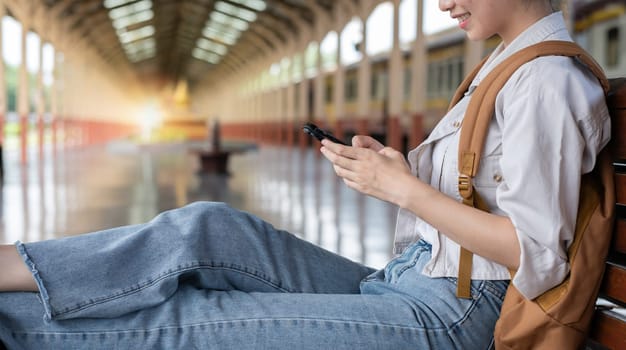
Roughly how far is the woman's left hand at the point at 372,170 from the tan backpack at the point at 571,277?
15cm

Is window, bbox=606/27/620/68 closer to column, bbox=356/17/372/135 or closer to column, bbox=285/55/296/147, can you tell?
column, bbox=356/17/372/135

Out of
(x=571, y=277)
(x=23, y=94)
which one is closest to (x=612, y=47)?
(x=571, y=277)

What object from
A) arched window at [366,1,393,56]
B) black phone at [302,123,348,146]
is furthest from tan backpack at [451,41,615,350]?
arched window at [366,1,393,56]

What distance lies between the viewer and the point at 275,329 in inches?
53.6

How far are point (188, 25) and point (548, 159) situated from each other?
107ft

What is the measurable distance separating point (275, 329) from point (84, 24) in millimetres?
23182

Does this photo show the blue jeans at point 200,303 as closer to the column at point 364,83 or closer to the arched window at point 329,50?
the column at point 364,83

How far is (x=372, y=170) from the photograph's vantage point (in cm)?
138

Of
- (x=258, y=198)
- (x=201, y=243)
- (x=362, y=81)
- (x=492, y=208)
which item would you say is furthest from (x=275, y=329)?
(x=362, y=81)

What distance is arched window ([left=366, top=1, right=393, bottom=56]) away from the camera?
13.7m

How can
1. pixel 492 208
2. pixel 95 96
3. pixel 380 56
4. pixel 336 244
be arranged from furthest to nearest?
pixel 95 96
pixel 380 56
pixel 336 244
pixel 492 208

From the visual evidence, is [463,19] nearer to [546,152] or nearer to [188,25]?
[546,152]

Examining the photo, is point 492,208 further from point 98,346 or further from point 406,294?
point 98,346

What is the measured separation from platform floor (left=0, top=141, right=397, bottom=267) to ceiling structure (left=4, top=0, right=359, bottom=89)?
16.9 ft
